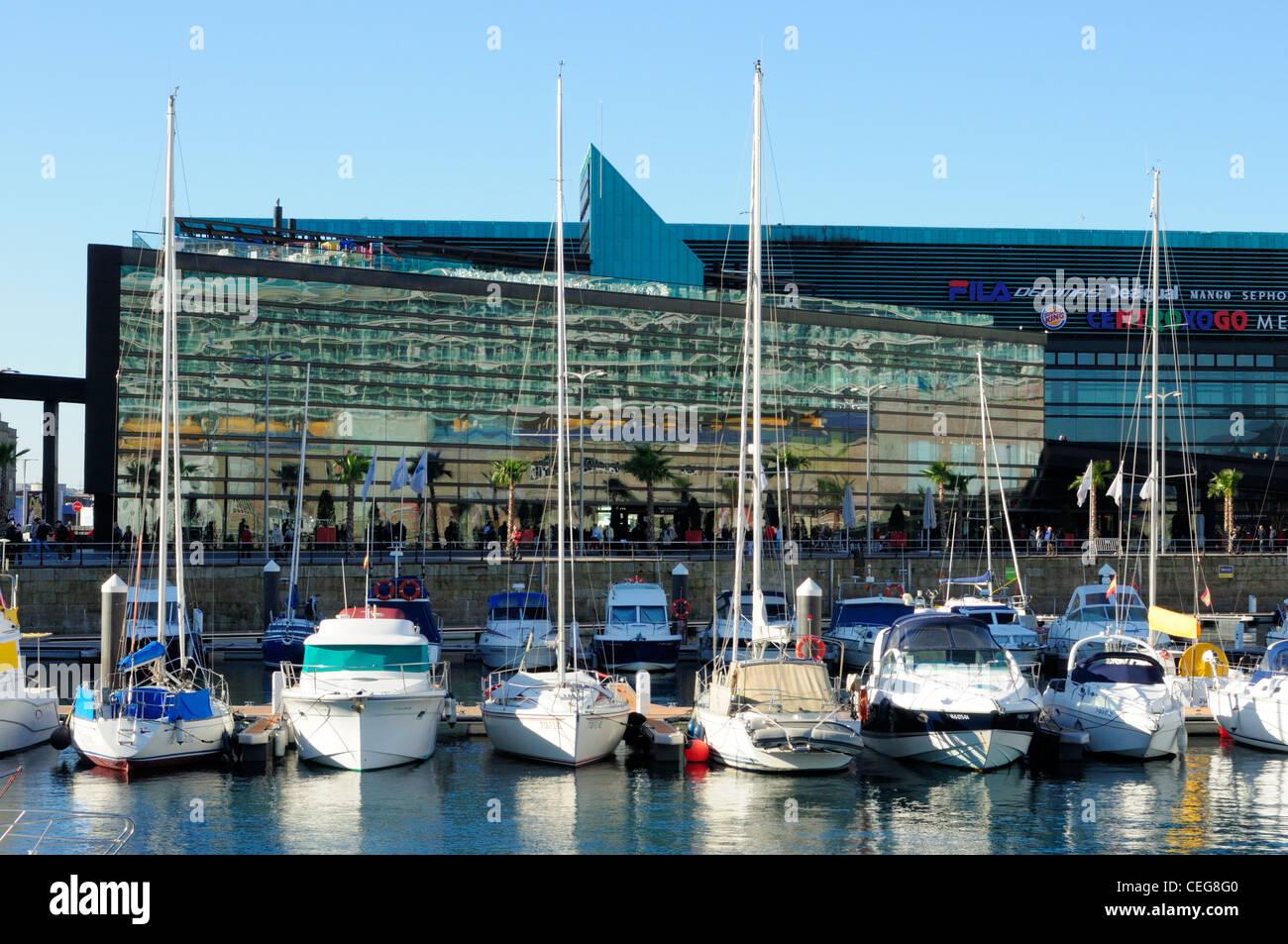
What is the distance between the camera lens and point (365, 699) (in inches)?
1114

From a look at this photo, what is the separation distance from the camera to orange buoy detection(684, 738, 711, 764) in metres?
28.7

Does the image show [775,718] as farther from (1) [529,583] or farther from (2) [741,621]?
(1) [529,583]

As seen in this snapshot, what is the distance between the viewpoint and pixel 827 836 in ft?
75.9

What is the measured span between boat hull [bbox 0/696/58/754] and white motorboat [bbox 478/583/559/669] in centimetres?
1511

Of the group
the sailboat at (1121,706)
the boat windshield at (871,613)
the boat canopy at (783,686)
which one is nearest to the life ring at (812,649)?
the boat canopy at (783,686)

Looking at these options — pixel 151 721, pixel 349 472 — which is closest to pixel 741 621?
pixel 151 721

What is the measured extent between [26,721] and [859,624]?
27.2 m

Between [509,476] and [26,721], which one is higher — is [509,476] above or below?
above

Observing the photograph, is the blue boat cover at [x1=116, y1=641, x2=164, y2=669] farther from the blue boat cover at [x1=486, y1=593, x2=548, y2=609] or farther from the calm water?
the blue boat cover at [x1=486, y1=593, x2=548, y2=609]

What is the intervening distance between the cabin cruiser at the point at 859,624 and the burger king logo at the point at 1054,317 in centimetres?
6046

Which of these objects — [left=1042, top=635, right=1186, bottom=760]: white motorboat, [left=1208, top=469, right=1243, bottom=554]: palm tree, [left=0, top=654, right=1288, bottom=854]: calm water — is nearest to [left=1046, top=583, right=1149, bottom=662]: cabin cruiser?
[left=1042, top=635, right=1186, bottom=760]: white motorboat

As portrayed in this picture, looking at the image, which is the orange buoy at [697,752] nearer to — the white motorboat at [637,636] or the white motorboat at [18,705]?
the white motorboat at [18,705]

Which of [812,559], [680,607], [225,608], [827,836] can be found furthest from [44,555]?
[827,836]
